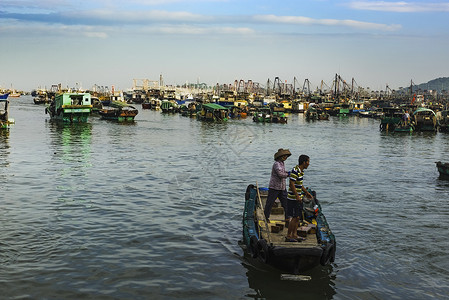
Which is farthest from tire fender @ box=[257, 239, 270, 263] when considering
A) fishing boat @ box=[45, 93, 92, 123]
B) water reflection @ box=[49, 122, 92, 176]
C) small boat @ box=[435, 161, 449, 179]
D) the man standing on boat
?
fishing boat @ box=[45, 93, 92, 123]

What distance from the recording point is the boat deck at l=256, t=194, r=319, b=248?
957cm

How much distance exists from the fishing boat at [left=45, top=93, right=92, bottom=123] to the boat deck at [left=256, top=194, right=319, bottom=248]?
152ft

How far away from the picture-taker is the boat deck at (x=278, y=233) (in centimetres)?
957

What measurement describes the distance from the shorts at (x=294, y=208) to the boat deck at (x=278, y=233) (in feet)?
1.10

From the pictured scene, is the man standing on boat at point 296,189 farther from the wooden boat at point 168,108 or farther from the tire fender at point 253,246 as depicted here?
the wooden boat at point 168,108

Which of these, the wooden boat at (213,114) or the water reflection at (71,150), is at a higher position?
the wooden boat at (213,114)

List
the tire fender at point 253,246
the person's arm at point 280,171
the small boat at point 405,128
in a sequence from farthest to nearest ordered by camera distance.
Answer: the small boat at point 405,128 → the person's arm at point 280,171 → the tire fender at point 253,246

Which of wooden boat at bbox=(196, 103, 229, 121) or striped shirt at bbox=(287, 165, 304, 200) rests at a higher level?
wooden boat at bbox=(196, 103, 229, 121)

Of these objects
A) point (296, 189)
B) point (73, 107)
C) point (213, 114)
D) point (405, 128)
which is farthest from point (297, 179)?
point (213, 114)

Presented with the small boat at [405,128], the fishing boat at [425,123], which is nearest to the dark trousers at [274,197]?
the small boat at [405,128]

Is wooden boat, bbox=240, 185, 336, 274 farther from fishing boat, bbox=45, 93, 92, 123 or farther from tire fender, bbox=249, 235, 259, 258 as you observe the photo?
fishing boat, bbox=45, 93, 92, 123

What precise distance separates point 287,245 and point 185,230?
179 inches

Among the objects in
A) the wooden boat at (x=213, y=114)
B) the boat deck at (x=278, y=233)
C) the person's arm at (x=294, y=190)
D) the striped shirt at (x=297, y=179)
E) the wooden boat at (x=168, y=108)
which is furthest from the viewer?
the wooden boat at (x=168, y=108)

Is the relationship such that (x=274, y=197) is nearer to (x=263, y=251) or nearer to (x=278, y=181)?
(x=278, y=181)
